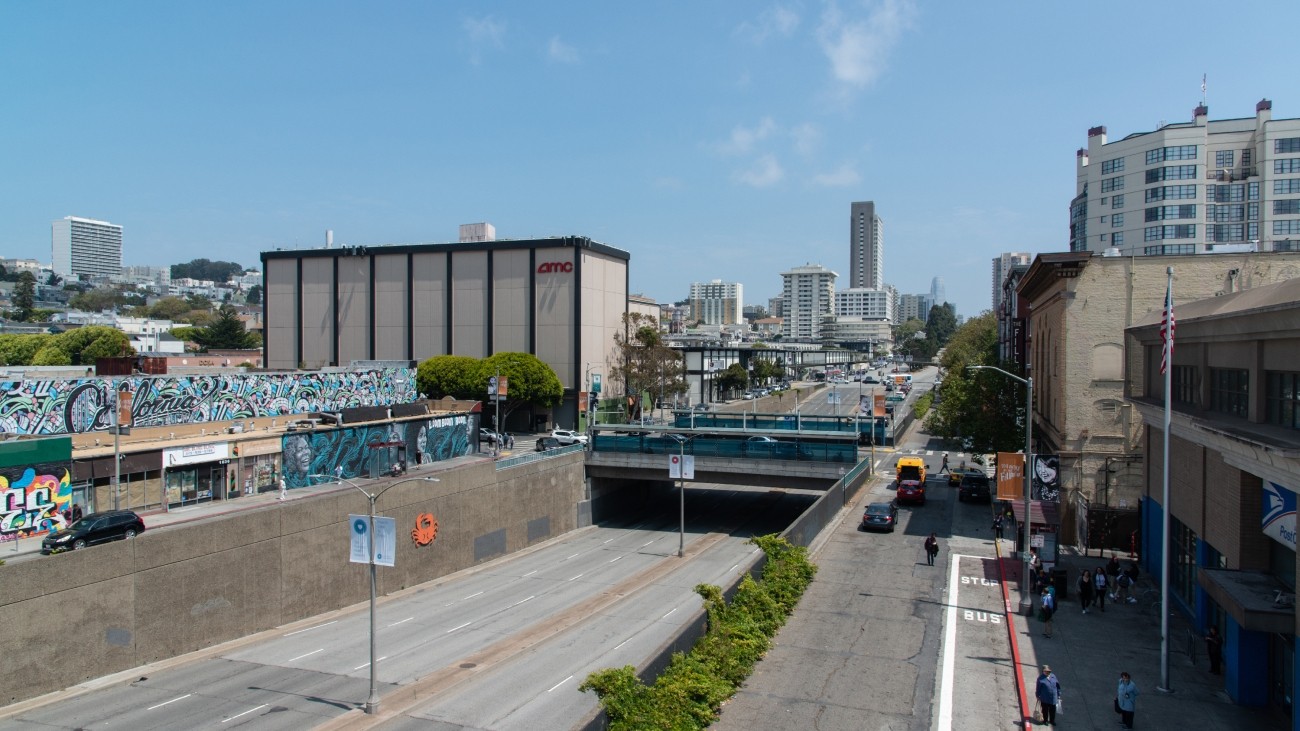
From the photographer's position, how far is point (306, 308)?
325 feet

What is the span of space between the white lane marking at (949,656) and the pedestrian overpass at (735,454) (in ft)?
65.4

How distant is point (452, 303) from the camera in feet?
302

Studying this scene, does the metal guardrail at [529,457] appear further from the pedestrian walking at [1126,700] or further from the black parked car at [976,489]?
the pedestrian walking at [1126,700]

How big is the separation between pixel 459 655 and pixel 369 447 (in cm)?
2799

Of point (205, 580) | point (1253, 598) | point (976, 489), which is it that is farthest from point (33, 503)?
point (976, 489)

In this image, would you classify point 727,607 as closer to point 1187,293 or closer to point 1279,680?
point 1279,680

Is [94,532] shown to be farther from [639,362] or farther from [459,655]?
[639,362]

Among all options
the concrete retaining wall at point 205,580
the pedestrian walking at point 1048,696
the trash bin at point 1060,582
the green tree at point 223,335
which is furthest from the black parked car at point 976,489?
the green tree at point 223,335

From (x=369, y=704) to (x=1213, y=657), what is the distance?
946 inches

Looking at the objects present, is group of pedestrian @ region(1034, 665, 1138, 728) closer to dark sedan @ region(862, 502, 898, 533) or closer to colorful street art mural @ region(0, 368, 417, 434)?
dark sedan @ region(862, 502, 898, 533)

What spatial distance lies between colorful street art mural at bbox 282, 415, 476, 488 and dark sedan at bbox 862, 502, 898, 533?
107 ft

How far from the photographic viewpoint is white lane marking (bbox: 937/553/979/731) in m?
19.1

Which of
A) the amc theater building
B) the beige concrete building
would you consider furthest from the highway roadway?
the amc theater building

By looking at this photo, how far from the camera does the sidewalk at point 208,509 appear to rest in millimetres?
32541
